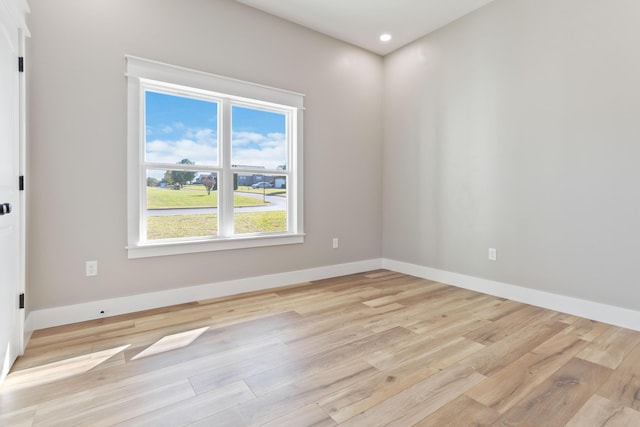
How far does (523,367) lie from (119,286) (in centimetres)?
297

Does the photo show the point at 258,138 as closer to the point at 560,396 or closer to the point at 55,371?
the point at 55,371

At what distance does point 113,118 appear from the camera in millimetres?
2633

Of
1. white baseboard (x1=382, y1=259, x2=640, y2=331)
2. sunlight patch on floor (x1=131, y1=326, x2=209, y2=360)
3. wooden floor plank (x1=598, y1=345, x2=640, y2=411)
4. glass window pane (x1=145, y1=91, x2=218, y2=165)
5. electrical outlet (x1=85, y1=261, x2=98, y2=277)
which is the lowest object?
wooden floor plank (x1=598, y1=345, x2=640, y2=411)

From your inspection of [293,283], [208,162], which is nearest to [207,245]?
[208,162]

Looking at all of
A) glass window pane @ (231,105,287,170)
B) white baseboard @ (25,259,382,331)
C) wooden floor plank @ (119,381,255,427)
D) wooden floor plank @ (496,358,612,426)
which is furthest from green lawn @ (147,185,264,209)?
wooden floor plank @ (496,358,612,426)

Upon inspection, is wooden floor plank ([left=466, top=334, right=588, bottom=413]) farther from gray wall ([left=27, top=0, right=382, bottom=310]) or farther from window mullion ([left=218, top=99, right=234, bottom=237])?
window mullion ([left=218, top=99, right=234, bottom=237])

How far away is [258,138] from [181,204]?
108 centimetres

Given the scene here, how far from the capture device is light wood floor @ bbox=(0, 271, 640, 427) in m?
1.46

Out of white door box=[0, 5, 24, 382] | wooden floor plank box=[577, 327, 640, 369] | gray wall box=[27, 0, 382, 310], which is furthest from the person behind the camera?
gray wall box=[27, 0, 382, 310]

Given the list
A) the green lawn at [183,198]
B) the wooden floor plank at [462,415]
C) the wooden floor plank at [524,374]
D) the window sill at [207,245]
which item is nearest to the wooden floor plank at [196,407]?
the wooden floor plank at [462,415]

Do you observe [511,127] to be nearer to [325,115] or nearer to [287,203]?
[325,115]

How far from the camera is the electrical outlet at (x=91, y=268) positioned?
256cm

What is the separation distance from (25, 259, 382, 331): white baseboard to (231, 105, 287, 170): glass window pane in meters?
1.23

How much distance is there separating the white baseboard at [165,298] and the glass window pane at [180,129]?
1213 mm
